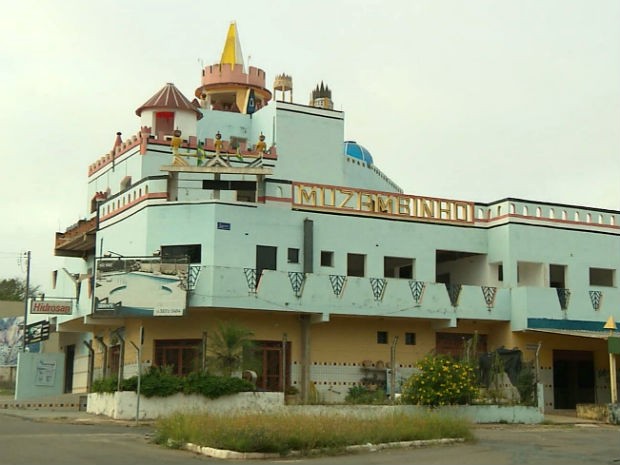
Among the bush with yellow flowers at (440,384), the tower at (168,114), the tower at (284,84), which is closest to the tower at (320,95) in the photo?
the tower at (284,84)

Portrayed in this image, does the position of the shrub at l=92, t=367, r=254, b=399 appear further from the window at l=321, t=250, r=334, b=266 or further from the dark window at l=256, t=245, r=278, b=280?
the window at l=321, t=250, r=334, b=266

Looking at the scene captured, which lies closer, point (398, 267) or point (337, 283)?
point (337, 283)

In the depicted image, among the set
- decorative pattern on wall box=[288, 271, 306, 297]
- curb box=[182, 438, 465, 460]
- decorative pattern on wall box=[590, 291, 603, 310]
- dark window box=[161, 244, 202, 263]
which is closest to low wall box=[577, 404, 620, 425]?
decorative pattern on wall box=[590, 291, 603, 310]

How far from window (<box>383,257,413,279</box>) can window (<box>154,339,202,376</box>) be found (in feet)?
28.2

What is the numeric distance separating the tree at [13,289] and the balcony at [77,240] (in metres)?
53.6

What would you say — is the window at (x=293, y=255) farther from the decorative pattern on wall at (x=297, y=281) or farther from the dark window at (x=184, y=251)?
the dark window at (x=184, y=251)

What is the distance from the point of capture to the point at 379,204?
124ft

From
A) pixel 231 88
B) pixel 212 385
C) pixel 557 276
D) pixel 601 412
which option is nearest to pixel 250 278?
pixel 212 385

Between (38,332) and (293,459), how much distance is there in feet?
95.6

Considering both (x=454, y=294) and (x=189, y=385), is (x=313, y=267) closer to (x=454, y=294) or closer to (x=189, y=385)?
(x=454, y=294)

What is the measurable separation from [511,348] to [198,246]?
1289cm

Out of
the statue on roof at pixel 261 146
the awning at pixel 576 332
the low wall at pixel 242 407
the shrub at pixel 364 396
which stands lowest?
the low wall at pixel 242 407

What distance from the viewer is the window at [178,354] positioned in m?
35.0

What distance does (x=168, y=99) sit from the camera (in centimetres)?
4278
